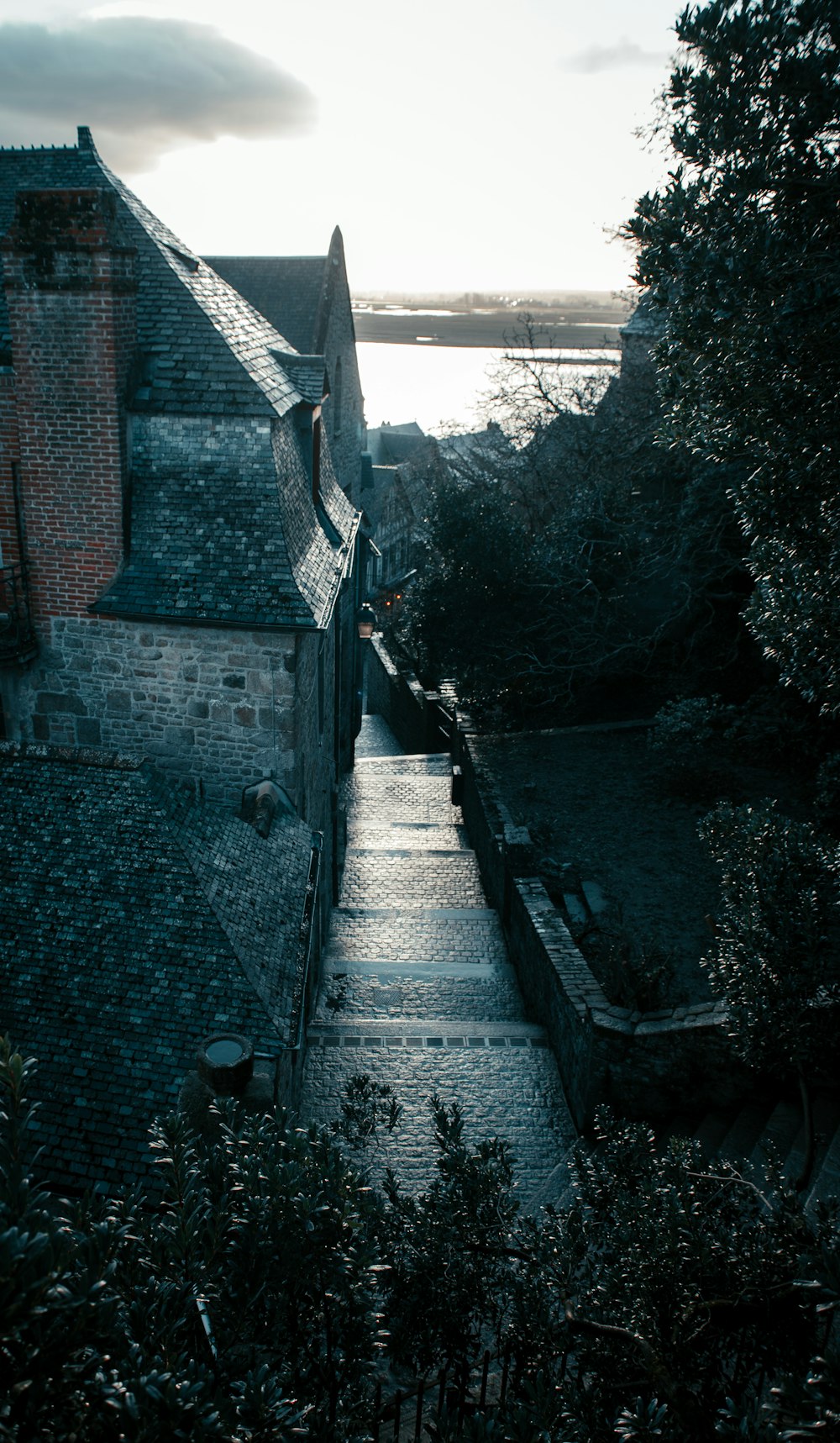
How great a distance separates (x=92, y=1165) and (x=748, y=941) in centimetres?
504

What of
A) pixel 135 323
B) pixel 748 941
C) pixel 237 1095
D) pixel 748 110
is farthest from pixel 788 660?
pixel 135 323

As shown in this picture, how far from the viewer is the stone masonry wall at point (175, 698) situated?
1104 centimetres

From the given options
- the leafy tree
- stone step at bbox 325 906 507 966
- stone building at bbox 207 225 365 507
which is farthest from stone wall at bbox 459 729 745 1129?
stone building at bbox 207 225 365 507

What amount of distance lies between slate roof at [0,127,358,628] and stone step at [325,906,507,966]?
525 cm

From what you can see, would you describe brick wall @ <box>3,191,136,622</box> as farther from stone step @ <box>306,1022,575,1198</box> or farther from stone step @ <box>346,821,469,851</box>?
stone step @ <box>346,821,469,851</box>

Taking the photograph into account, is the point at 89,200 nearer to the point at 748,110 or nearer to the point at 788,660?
the point at 748,110

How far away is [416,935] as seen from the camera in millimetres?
14148

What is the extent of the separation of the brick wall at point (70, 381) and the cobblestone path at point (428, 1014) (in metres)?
6.20

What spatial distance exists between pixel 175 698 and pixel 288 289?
60.4 ft

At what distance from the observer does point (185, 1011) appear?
7.73 metres

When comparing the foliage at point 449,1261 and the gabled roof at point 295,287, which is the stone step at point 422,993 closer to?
the foliage at point 449,1261

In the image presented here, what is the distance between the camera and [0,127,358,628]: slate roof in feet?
35.3

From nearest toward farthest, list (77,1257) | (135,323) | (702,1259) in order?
(77,1257)
(702,1259)
(135,323)

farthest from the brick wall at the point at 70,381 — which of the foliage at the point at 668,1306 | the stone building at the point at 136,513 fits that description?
the foliage at the point at 668,1306
